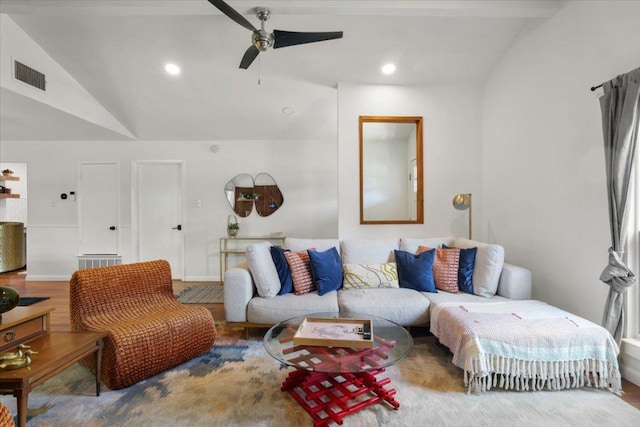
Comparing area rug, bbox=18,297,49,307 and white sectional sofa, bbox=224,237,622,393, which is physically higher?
white sectional sofa, bbox=224,237,622,393

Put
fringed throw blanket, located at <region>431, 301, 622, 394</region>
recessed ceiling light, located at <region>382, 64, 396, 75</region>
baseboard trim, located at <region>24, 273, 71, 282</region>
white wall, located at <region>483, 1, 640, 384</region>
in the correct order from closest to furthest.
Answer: fringed throw blanket, located at <region>431, 301, 622, 394</region> → white wall, located at <region>483, 1, 640, 384</region> → recessed ceiling light, located at <region>382, 64, 396, 75</region> → baseboard trim, located at <region>24, 273, 71, 282</region>

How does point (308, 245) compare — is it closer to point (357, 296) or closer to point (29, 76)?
point (357, 296)

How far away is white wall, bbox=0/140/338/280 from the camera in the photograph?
4992 mm

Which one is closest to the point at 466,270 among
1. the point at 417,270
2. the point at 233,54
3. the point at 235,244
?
the point at 417,270

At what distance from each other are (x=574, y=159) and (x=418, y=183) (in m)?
1.61

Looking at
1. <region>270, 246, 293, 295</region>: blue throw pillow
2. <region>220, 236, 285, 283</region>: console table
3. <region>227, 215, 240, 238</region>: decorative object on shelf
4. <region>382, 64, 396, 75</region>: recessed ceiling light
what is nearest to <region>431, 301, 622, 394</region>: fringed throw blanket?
<region>270, 246, 293, 295</region>: blue throw pillow

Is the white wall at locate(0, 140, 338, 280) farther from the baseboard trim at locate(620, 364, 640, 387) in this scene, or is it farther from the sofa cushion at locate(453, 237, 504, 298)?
the baseboard trim at locate(620, 364, 640, 387)

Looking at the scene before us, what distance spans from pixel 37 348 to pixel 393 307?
7.74 ft

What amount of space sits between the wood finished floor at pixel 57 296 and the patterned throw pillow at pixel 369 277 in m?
1.47

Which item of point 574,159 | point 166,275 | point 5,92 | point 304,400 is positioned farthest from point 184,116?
point 574,159

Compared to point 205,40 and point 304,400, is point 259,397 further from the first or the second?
point 205,40

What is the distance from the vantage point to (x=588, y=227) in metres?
2.40

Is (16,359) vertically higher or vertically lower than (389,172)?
lower

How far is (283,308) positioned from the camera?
2594 millimetres
